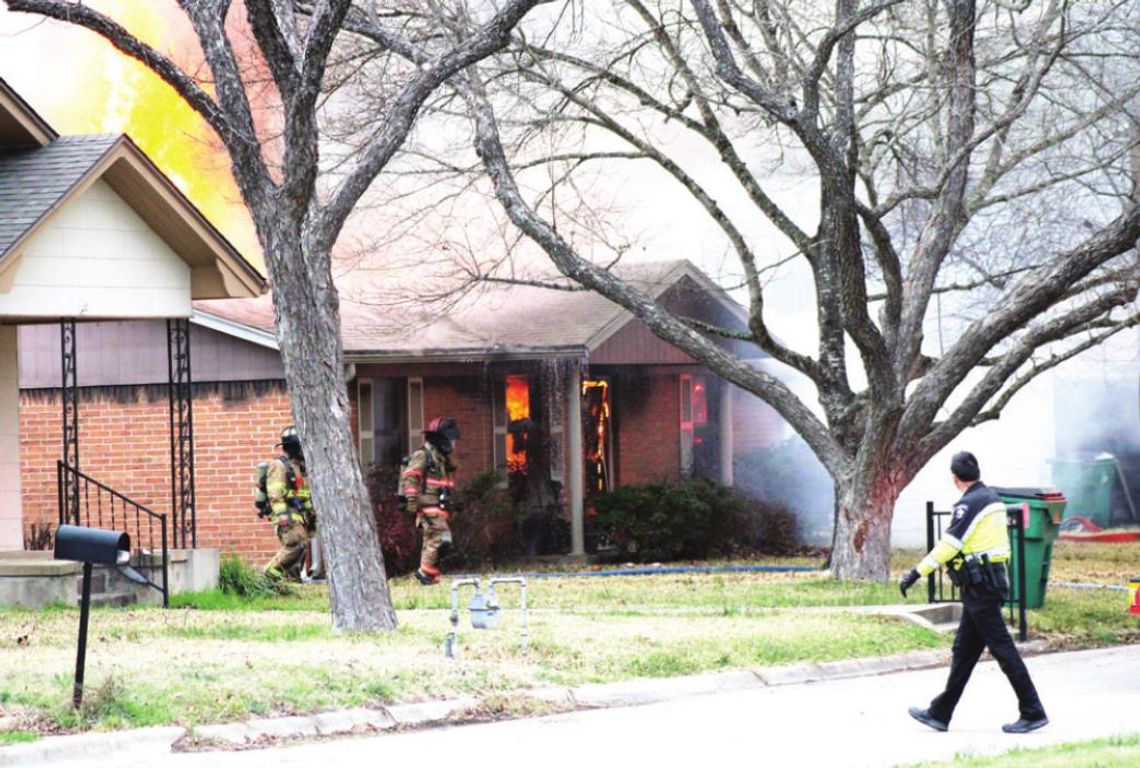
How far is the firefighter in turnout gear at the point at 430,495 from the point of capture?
801 inches

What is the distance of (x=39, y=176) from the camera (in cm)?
1700

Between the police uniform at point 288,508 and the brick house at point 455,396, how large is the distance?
2.83m

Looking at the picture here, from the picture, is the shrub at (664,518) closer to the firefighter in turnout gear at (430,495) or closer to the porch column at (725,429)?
the porch column at (725,429)

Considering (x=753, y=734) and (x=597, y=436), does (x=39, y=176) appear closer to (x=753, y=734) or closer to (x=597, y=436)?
(x=753, y=734)

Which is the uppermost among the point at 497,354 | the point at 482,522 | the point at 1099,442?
the point at 497,354

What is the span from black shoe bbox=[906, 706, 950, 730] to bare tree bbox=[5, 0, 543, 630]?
4737 mm

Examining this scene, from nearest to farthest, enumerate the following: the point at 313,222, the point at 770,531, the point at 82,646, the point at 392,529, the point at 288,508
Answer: the point at 82,646 < the point at 313,222 < the point at 288,508 < the point at 392,529 < the point at 770,531

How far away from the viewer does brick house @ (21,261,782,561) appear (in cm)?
2247

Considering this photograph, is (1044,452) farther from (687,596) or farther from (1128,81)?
(687,596)

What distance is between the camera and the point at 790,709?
11.1 m

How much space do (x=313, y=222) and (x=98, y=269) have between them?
14.0 feet

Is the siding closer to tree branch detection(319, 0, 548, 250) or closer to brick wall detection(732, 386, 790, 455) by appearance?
tree branch detection(319, 0, 548, 250)

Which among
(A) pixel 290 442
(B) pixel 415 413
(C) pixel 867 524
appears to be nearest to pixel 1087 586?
(C) pixel 867 524

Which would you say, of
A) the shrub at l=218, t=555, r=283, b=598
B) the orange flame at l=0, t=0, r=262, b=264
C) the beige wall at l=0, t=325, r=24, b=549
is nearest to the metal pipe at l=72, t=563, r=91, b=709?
the shrub at l=218, t=555, r=283, b=598
